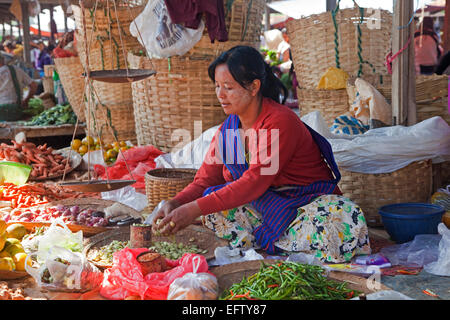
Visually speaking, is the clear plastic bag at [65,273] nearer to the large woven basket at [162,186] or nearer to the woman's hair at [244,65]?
the woman's hair at [244,65]

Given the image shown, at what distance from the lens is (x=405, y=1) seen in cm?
311

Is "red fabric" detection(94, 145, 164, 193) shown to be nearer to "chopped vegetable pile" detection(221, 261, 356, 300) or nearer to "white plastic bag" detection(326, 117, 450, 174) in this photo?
"white plastic bag" detection(326, 117, 450, 174)

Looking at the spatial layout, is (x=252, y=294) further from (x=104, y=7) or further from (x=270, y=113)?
(x=104, y=7)

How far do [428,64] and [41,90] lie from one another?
7.50m

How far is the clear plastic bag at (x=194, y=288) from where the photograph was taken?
165 cm

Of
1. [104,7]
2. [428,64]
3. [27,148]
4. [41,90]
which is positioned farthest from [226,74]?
[41,90]

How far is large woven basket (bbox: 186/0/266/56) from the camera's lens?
4352 millimetres

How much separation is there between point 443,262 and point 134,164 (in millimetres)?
2707

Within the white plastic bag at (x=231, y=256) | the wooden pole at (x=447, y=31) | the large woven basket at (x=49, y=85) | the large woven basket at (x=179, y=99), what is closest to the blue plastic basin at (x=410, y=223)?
the white plastic bag at (x=231, y=256)

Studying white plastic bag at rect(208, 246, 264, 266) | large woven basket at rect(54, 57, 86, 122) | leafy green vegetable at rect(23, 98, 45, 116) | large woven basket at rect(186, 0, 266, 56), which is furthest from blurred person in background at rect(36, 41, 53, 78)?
white plastic bag at rect(208, 246, 264, 266)

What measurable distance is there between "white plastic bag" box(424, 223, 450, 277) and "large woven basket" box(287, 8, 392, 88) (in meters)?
1.95

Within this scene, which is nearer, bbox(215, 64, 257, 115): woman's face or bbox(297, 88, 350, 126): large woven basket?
bbox(215, 64, 257, 115): woman's face

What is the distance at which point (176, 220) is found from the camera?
6.81 feet

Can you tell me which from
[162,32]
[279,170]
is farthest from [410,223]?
[162,32]
